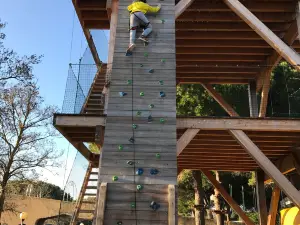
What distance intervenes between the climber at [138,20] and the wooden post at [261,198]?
6969 millimetres

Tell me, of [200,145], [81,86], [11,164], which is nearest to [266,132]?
[200,145]

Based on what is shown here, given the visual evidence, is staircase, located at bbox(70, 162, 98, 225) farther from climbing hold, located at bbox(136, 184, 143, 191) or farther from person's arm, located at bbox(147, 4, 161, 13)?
person's arm, located at bbox(147, 4, 161, 13)

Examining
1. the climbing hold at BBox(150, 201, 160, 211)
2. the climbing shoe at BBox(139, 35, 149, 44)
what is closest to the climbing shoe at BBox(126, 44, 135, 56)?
the climbing shoe at BBox(139, 35, 149, 44)

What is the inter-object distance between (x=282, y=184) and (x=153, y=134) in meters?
2.73

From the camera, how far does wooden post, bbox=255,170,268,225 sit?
10818 millimetres

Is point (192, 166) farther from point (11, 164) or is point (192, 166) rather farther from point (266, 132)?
point (11, 164)

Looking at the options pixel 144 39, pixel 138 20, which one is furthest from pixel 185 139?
pixel 138 20

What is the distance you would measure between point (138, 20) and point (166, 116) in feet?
7.50

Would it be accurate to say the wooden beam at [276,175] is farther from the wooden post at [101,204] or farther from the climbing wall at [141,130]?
the wooden post at [101,204]

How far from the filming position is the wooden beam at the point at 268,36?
7332 millimetres

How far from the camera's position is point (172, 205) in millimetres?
5688

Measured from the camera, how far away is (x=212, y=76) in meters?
11.4

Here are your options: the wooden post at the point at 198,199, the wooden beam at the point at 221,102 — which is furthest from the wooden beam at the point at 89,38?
the wooden post at the point at 198,199

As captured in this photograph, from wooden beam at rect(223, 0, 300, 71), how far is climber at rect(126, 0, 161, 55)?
75.9 inches
